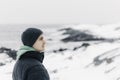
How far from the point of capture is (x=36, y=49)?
5.06 m

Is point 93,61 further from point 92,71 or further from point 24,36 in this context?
point 24,36

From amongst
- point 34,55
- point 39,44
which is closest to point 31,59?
point 34,55

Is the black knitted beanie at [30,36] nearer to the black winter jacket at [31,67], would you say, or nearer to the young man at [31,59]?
the young man at [31,59]

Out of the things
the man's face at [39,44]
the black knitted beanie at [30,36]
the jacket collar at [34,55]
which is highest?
the black knitted beanie at [30,36]

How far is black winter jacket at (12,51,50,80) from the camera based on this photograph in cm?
488

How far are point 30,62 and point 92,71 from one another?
36.8 ft

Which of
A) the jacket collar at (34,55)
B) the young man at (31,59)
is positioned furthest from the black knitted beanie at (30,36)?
the jacket collar at (34,55)

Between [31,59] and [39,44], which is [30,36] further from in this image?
[31,59]

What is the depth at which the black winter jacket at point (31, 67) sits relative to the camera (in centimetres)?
488

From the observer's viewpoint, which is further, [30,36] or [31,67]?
[30,36]

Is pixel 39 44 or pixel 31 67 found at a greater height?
pixel 39 44

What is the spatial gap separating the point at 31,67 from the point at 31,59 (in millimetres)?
124

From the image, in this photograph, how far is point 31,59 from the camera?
502 centimetres

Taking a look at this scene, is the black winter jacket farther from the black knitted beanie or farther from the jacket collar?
the black knitted beanie
